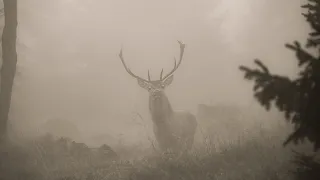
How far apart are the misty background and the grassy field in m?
3.57

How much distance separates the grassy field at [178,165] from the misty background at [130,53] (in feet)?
11.7

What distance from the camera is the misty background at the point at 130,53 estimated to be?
1495 centimetres

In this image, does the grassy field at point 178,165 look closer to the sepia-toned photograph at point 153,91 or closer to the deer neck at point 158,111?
the sepia-toned photograph at point 153,91

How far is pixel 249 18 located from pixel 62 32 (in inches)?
403

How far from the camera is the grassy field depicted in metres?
5.36

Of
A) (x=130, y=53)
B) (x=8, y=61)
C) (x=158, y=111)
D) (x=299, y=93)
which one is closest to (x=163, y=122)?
(x=158, y=111)

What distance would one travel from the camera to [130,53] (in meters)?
20.6

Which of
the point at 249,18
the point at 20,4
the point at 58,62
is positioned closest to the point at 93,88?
the point at 58,62

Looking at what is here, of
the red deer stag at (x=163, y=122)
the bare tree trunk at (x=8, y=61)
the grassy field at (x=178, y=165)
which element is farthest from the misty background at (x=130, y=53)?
the red deer stag at (x=163, y=122)

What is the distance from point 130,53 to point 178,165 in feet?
48.6

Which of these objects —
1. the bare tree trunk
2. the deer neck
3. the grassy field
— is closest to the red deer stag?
the deer neck

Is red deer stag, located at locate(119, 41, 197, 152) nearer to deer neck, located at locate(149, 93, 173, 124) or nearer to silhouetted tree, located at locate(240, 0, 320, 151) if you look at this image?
deer neck, located at locate(149, 93, 173, 124)

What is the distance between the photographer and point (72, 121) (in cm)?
1442

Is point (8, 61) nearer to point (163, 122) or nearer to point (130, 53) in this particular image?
point (163, 122)
